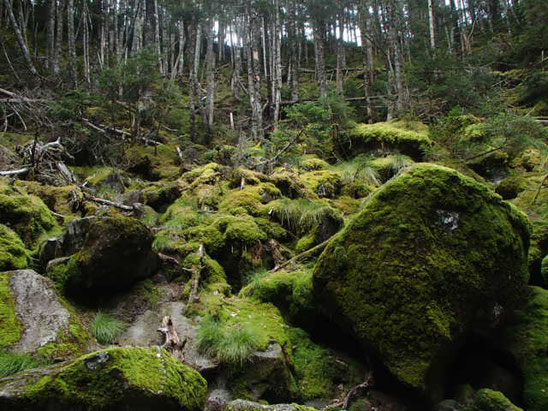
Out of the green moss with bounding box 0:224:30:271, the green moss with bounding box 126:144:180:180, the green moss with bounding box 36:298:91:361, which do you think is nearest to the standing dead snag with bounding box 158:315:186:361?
the green moss with bounding box 36:298:91:361

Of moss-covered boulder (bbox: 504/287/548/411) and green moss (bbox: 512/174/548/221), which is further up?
green moss (bbox: 512/174/548/221)

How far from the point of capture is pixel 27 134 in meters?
11.7

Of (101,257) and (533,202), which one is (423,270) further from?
(533,202)

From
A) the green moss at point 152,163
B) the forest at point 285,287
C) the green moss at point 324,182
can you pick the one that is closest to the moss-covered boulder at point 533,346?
the forest at point 285,287

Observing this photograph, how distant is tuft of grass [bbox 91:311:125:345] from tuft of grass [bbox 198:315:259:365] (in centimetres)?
91

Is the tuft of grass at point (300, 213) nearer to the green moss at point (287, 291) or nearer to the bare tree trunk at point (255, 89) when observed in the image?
the green moss at point (287, 291)

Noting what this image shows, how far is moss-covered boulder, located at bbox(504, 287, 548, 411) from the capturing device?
360cm

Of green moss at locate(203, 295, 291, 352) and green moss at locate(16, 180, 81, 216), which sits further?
green moss at locate(16, 180, 81, 216)

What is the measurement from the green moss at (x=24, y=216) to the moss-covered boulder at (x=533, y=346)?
21.0ft

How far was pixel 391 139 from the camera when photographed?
406 inches

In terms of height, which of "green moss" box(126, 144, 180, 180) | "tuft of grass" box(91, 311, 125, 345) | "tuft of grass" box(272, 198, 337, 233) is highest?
"green moss" box(126, 144, 180, 180)

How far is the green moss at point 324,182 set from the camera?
8516mm

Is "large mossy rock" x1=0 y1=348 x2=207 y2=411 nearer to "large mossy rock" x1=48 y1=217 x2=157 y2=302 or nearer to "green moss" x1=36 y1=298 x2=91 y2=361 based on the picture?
"green moss" x1=36 y1=298 x2=91 y2=361

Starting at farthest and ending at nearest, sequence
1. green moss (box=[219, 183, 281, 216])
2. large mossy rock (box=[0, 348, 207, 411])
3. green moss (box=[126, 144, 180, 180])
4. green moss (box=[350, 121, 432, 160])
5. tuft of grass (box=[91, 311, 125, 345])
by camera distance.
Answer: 1. green moss (box=[126, 144, 180, 180])
2. green moss (box=[350, 121, 432, 160])
3. green moss (box=[219, 183, 281, 216])
4. tuft of grass (box=[91, 311, 125, 345])
5. large mossy rock (box=[0, 348, 207, 411])
